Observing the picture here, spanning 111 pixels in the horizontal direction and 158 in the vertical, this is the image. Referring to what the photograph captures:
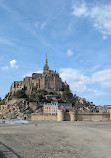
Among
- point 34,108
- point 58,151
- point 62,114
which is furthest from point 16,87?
point 58,151

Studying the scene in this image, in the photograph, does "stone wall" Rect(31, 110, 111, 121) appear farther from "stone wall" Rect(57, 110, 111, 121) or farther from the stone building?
the stone building

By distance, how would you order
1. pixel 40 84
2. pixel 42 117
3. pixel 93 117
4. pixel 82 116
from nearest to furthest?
pixel 42 117 → pixel 82 116 → pixel 93 117 → pixel 40 84

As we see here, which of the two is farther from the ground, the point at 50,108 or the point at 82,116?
the point at 50,108

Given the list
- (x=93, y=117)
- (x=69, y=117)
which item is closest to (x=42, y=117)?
(x=69, y=117)

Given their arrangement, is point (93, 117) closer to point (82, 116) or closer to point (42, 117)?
point (82, 116)

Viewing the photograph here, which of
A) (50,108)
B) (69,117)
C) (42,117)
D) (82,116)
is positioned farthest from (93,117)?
(42,117)

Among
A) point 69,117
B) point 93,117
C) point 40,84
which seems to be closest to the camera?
point 69,117

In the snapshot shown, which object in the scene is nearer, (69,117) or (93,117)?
(69,117)

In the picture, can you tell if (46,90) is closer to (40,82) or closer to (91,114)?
(40,82)

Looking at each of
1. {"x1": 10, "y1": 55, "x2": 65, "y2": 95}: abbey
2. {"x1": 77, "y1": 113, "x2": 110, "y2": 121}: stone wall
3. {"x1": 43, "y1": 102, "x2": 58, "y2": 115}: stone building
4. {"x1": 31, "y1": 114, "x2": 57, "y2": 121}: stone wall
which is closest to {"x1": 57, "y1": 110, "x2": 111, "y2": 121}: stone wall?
{"x1": 77, "y1": 113, "x2": 110, "y2": 121}: stone wall

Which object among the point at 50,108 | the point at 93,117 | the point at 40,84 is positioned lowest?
the point at 93,117

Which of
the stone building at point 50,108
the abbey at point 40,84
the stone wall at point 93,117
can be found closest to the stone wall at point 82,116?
the stone wall at point 93,117

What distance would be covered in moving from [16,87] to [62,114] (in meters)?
39.9

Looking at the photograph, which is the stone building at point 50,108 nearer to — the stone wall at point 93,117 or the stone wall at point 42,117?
the stone wall at point 42,117
